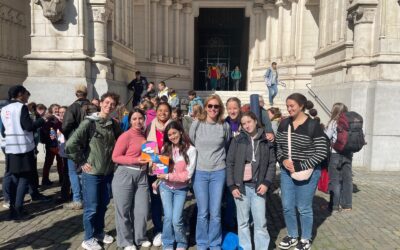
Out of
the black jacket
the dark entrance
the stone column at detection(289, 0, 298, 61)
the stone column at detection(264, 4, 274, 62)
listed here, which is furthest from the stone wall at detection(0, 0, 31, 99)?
the black jacket

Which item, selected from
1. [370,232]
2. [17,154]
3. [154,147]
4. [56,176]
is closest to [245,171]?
[154,147]

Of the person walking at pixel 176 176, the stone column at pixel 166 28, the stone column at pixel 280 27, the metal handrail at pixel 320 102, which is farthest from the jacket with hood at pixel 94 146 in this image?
the stone column at pixel 166 28

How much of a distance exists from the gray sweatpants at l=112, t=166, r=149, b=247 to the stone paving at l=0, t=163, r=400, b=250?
384 millimetres

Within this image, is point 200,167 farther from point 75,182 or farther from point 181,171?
point 75,182

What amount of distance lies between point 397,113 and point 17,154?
874cm

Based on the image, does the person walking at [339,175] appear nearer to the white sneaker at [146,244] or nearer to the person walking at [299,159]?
the person walking at [299,159]

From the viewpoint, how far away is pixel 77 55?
1035 centimetres

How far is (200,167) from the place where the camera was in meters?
4.31

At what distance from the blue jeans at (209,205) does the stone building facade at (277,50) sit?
6.59 m

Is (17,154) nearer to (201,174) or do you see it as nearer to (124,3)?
(201,174)

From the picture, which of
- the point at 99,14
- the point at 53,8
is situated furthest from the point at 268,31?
the point at 53,8

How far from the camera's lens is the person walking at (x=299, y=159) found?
4.35 meters

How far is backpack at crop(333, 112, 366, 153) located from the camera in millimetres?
5949

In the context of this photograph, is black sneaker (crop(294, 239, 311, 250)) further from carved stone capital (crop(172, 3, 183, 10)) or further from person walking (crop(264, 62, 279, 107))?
carved stone capital (crop(172, 3, 183, 10))
